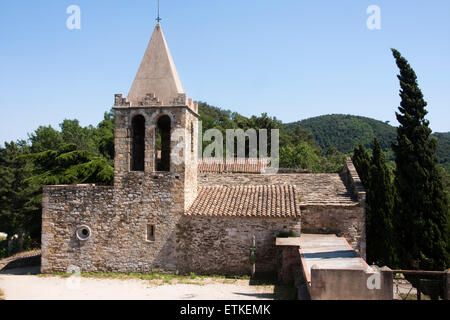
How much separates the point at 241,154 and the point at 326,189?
1252 inches

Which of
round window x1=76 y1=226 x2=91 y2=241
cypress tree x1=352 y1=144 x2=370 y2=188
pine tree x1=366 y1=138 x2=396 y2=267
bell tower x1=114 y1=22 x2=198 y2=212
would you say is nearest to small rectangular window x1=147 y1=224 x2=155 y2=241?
bell tower x1=114 y1=22 x2=198 y2=212

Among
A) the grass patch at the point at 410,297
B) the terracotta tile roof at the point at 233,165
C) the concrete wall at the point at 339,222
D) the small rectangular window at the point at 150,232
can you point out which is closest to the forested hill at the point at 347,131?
the terracotta tile roof at the point at 233,165

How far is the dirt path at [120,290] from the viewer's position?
11.7 metres

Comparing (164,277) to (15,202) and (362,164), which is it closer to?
(362,164)

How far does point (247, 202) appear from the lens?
15609mm

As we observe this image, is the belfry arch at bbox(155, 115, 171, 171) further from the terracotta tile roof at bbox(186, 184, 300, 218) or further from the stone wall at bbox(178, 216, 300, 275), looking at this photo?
the stone wall at bbox(178, 216, 300, 275)

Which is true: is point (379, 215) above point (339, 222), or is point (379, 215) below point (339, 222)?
below

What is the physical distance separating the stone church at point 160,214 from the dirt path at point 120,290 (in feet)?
3.68

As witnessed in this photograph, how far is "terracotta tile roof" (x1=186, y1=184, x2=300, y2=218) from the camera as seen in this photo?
1467 centimetres

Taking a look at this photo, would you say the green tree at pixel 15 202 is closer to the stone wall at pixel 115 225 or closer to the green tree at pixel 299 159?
the stone wall at pixel 115 225

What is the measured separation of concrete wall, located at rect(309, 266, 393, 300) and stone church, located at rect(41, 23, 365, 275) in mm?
5427

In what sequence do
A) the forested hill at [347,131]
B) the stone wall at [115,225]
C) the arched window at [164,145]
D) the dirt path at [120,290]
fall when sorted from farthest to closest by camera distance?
the forested hill at [347,131], the arched window at [164,145], the stone wall at [115,225], the dirt path at [120,290]

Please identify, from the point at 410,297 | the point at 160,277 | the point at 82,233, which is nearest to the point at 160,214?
the point at 160,277

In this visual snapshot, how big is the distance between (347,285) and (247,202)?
7138 mm
